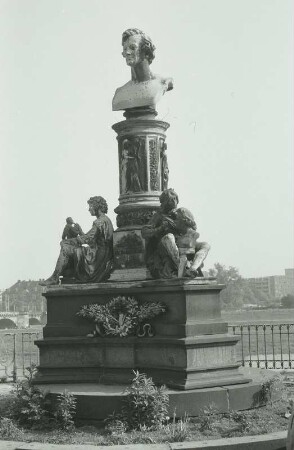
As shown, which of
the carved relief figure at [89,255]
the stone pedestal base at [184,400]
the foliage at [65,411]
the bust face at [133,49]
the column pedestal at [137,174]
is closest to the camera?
the foliage at [65,411]

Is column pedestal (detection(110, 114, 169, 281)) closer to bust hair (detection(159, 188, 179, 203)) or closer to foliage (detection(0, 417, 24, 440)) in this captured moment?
bust hair (detection(159, 188, 179, 203))

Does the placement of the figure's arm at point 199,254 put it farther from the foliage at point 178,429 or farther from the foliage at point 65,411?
the foliage at point 65,411

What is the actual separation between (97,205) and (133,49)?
8.67ft

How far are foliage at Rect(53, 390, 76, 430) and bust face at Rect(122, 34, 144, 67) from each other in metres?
5.61

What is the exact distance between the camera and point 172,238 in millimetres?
9773

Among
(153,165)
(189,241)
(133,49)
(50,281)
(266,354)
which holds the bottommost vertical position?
(266,354)

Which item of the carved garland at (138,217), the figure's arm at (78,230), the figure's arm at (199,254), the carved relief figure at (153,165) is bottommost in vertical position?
the figure's arm at (199,254)

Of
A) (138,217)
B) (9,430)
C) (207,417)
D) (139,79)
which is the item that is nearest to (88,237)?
(138,217)

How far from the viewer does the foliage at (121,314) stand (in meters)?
9.48

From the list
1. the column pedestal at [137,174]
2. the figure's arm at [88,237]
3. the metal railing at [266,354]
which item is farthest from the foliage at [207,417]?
the metal railing at [266,354]

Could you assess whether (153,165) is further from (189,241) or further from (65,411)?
(65,411)

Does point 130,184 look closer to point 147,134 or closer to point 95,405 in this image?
point 147,134

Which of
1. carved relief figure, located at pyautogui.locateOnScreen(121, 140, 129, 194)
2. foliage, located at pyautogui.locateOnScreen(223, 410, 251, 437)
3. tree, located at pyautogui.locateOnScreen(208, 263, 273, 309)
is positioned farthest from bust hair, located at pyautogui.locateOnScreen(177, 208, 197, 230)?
tree, located at pyautogui.locateOnScreen(208, 263, 273, 309)

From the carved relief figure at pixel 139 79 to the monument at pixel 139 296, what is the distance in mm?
16
